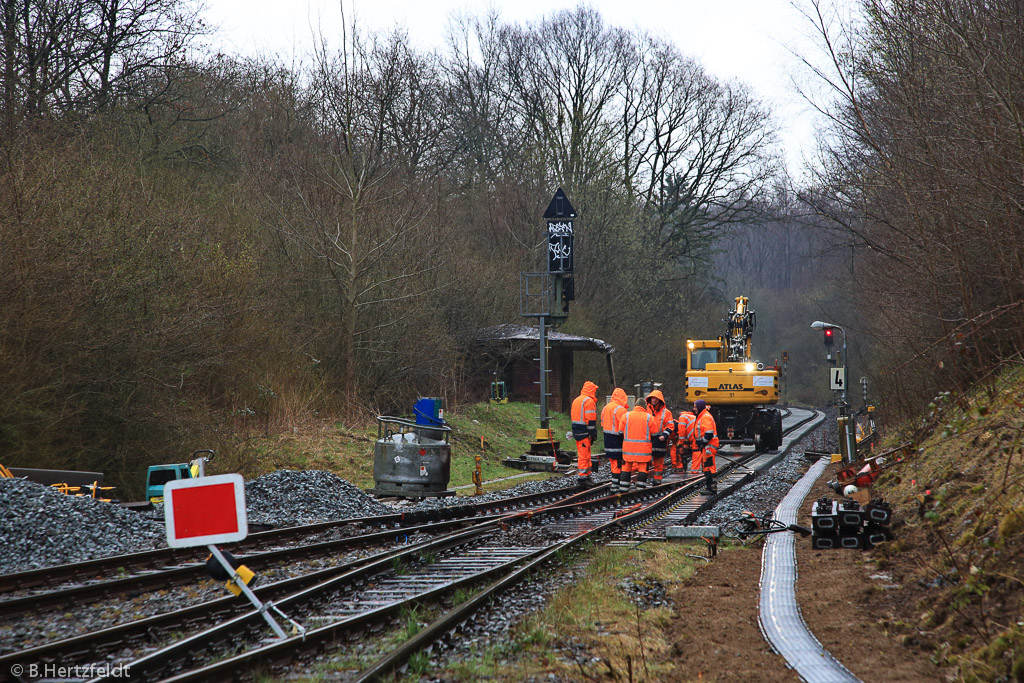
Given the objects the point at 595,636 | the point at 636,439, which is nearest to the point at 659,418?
the point at 636,439

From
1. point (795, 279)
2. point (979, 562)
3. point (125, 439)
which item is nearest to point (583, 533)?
A: point (979, 562)

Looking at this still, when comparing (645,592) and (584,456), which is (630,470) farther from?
(645,592)

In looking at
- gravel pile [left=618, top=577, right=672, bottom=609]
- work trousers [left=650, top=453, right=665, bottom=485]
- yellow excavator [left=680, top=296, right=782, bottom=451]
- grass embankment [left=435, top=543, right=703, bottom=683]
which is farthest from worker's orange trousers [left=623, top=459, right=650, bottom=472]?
yellow excavator [left=680, top=296, right=782, bottom=451]

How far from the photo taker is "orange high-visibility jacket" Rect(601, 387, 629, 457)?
16.0 metres

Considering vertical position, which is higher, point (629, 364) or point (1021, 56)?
point (1021, 56)

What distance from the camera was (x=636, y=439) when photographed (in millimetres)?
15531

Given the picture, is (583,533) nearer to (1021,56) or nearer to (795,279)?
(1021,56)

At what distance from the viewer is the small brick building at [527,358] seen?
33.9 metres

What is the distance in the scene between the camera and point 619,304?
4322cm

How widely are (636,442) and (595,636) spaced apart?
28.0 ft

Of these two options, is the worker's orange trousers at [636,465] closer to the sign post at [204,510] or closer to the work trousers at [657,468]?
the work trousers at [657,468]

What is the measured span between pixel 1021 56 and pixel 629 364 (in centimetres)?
3430

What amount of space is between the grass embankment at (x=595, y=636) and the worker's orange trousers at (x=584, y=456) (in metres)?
7.15

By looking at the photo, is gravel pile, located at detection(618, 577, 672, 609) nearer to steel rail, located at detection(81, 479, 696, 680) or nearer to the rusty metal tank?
steel rail, located at detection(81, 479, 696, 680)
